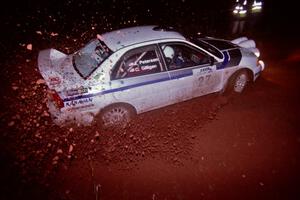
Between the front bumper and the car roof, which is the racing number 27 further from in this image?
the front bumper

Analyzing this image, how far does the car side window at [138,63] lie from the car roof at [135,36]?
19 cm

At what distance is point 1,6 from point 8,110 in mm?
7275

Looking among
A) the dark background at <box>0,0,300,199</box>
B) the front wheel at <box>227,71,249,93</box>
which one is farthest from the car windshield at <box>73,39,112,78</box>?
the front wheel at <box>227,71,249,93</box>

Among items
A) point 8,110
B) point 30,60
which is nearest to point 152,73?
point 8,110

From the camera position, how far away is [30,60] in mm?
7375

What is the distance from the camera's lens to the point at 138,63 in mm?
4641

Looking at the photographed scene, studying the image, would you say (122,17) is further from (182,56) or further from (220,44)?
(182,56)

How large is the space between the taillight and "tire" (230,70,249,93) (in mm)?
3737

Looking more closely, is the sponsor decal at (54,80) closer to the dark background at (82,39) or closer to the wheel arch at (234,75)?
the dark background at (82,39)

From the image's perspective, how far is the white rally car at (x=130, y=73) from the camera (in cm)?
436

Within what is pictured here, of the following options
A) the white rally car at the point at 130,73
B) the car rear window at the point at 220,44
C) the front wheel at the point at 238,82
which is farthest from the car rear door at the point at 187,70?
the car rear window at the point at 220,44

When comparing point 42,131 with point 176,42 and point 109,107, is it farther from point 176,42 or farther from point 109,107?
point 176,42

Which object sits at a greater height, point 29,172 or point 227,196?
point 29,172

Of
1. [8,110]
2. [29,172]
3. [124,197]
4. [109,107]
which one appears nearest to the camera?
[124,197]
